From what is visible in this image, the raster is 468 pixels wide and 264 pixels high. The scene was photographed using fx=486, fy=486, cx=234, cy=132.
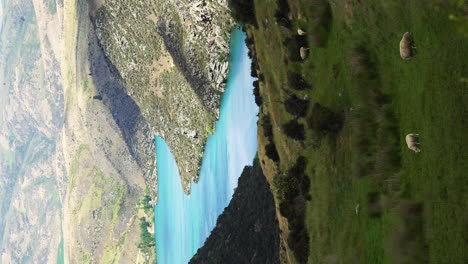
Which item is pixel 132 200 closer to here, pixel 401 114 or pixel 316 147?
pixel 316 147

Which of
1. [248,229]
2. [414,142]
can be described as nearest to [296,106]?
[414,142]

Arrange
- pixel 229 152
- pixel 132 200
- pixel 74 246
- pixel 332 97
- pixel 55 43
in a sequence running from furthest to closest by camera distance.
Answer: pixel 55 43, pixel 74 246, pixel 132 200, pixel 229 152, pixel 332 97

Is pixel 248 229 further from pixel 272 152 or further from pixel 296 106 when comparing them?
pixel 296 106

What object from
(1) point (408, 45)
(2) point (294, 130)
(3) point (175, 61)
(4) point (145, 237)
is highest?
(3) point (175, 61)

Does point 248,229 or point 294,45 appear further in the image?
point 248,229

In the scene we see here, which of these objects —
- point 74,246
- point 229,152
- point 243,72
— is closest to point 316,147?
point 243,72

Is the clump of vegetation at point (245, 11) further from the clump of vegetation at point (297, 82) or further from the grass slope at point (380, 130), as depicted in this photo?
the clump of vegetation at point (297, 82)

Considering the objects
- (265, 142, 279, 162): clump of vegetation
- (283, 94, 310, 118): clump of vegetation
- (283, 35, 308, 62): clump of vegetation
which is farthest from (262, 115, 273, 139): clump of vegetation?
(283, 35, 308, 62): clump of vegetation
